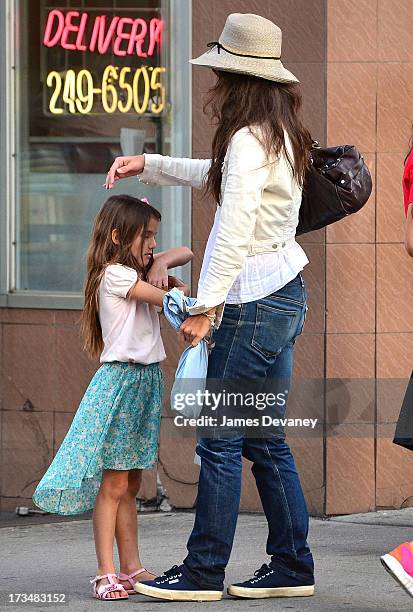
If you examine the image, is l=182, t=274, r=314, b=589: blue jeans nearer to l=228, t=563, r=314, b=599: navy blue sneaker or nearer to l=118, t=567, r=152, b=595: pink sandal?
l=228, t=563, r=314, b=599: navy blue sneaker

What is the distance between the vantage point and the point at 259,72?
4484 millimetres

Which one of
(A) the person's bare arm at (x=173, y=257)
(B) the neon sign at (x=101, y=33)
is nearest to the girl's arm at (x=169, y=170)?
(A) the person's bare arm at (x=173, y=257)

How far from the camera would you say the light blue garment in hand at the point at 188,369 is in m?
4.50

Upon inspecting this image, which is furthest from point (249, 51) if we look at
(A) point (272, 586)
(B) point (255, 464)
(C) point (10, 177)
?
(C) point (10, 177)

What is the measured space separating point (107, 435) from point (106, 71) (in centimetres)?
296

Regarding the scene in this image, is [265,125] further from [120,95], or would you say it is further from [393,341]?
[120,95]

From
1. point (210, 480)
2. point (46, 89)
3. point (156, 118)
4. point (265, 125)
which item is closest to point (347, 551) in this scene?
point (210, 480)

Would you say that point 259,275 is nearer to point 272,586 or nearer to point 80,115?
point 272,586

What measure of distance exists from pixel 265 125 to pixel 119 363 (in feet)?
3.49

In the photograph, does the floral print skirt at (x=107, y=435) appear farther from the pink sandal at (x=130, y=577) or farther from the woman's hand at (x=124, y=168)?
the woman's hand at (x=124, y=168)

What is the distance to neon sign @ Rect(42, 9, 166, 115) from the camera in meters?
7.02

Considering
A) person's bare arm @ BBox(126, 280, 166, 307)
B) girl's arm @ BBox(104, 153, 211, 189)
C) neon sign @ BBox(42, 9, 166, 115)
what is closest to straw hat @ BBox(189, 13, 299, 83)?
girl's arm @ BBox(104, 153, 211, 189)

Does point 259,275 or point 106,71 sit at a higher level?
point 106,71

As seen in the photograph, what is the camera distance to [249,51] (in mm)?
4531
